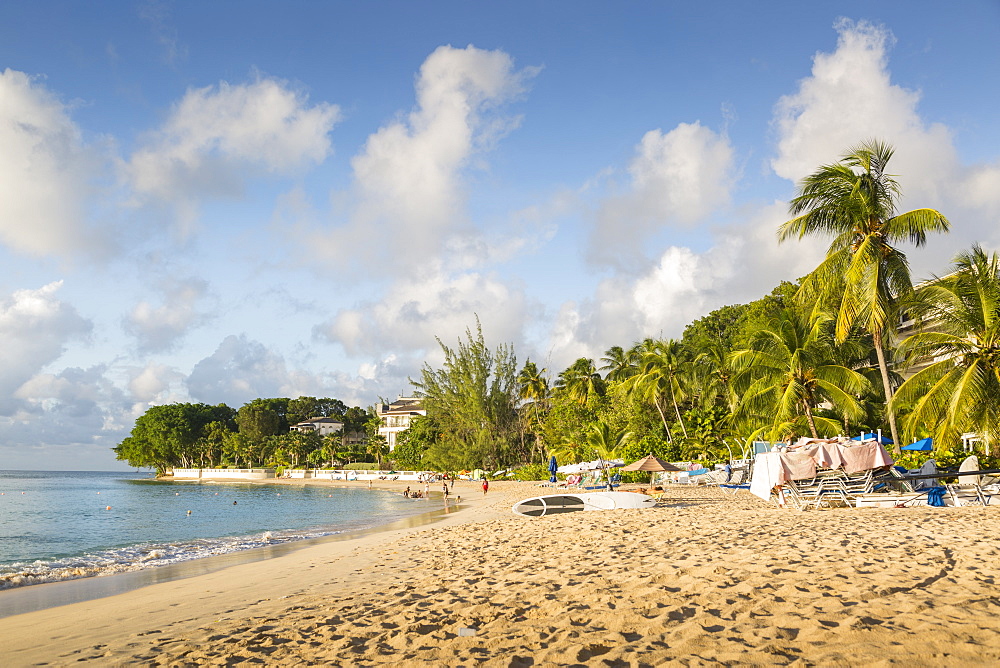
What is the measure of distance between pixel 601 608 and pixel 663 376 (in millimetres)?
37037

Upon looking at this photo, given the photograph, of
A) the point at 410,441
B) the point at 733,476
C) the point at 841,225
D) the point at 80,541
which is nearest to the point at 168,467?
the point at 410,441

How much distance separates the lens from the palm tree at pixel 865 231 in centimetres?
1867

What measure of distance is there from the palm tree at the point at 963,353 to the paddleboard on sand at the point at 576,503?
867cm

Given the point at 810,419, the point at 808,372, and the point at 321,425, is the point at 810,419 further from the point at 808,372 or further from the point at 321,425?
the point at 321,425

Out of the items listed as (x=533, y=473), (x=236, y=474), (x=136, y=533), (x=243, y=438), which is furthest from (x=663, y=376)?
(x=243, y=438)

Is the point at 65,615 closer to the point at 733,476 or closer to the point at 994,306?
the point at 994,306

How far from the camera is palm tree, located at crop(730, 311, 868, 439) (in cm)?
2486

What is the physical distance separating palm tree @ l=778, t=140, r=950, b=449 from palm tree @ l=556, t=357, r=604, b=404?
37.8 meters

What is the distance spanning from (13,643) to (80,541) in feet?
62.2

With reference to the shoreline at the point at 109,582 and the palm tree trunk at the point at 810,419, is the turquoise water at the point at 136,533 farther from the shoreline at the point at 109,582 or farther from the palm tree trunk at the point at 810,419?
the palm tree trunk at the point at 810,419

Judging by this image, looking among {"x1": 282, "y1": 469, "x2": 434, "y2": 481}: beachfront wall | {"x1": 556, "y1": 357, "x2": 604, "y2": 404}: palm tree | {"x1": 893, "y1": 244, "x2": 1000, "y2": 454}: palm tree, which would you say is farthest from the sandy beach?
{"x1": 282, "y1": 469, "x2": 434, "y2": 481}: beachfront wall

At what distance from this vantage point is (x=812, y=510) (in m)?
14.3

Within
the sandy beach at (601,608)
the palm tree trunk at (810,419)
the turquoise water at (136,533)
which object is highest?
the palm tree trunk at (810,419)

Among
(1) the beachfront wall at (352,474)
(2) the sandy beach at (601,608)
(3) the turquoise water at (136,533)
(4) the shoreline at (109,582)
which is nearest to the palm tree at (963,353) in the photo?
(2) the sandy beach at (601,608)
